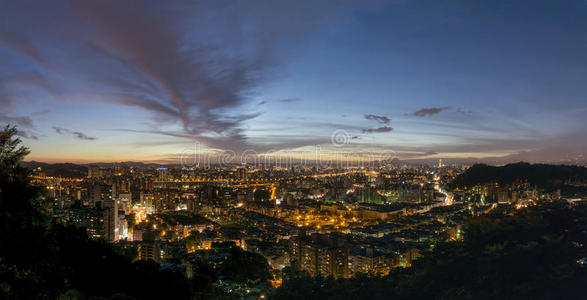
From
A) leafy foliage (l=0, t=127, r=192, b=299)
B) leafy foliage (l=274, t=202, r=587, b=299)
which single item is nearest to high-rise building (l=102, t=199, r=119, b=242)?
leafy foliage (l=0, t=127, r=192, b=299)

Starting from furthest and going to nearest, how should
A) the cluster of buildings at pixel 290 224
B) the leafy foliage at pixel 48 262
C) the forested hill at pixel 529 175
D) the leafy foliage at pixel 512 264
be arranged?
the forested hill at pixel 529 175
the cluster of buildings at pixel 290 224
the leafy foliage at pixel 512 264
the leafy foliage at pixel 48 262

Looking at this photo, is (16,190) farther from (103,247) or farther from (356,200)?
(356,200)

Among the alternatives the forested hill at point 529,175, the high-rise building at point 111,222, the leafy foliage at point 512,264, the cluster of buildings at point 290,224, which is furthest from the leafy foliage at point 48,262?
the forested hill at point 529,175

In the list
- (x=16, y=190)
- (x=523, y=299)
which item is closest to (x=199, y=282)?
(x=16, y=190)

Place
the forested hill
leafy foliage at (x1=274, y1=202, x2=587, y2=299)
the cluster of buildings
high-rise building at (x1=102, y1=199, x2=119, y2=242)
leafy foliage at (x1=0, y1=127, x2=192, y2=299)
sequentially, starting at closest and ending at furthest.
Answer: leafy foliage at (x1=0, y1=127, x2=192, y2=299)
leafy foliage at (x1=274, y1=202, x2=587, y2=299)
the cluster of buildings
high-rise building at (x1=102, y1=199, x2=119, y2=242)
the forested hill

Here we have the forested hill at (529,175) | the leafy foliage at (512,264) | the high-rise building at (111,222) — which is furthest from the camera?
the forested hill at (529,175)

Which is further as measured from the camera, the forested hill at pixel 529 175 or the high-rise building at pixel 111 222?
the forested hill at pixel 529 175

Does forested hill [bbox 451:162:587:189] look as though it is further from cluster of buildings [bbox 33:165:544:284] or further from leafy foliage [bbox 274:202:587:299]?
leafy foliage [bbox 274:202:587:299]

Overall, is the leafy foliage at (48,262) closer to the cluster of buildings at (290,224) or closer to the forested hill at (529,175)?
the cluster of buildings at (290,224)
